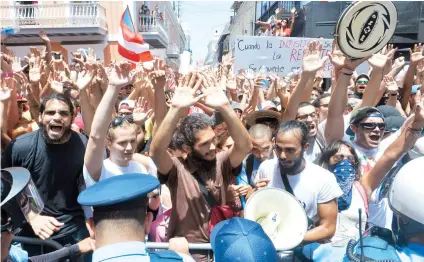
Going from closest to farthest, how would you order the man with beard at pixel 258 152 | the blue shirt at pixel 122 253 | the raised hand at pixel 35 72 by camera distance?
the blue shirt at pixel 122 253 < the man with beard at pixel 258 152 < the raised hand at pixel 35 72

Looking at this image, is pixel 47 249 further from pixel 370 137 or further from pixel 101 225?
pixel 370 137

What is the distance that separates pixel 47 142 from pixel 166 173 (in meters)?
0.90

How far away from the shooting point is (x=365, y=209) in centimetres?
297

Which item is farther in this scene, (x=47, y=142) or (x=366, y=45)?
(x=366, y=45)

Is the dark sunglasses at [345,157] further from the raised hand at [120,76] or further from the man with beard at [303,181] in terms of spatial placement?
the raised hand at [120,76]

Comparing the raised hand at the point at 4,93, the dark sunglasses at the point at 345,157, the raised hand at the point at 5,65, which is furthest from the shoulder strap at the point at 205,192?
the raised hand at the point at 5,65

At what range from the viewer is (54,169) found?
3035 mm

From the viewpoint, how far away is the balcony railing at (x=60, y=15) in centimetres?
2297

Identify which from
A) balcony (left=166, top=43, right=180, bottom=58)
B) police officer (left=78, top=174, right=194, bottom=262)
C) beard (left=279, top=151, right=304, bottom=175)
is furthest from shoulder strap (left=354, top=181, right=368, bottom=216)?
balcony (left=166, top=43, right=180, bottom=58)

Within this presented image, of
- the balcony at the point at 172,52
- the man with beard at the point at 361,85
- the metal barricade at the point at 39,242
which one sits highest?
the balcony at the point at 172,52

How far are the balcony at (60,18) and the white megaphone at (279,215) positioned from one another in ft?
72.2

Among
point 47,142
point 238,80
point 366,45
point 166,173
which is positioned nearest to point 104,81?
point 47,142

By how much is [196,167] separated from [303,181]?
26.1 inches

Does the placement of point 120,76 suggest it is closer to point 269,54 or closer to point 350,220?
point 350,220
